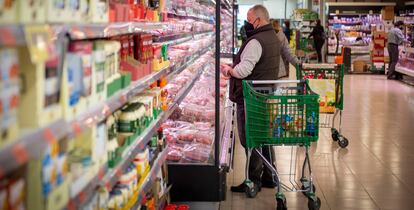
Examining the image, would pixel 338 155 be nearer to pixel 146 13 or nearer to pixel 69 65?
pixel 146 13

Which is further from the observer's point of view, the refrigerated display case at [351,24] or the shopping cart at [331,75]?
the refrigerated display case at [351,24]

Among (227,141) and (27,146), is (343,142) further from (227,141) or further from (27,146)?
(27,146)

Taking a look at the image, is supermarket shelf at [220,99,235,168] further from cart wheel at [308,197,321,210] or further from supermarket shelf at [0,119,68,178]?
supermarket shelf at [0,119,68,178]

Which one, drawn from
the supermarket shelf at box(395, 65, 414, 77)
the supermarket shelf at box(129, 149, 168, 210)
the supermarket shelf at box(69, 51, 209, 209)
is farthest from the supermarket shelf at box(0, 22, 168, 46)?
the supermarket shelf at box(395, 65, 414, 77)

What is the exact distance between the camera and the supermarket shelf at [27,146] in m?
1.42

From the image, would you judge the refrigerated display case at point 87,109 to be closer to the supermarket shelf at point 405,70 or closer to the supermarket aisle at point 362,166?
the supermarket aisle at point 362,166

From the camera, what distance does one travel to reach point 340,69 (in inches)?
297

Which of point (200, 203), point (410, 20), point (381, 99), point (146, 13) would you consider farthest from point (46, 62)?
point (410, 20)

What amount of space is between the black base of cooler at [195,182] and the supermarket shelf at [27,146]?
10.4 feet

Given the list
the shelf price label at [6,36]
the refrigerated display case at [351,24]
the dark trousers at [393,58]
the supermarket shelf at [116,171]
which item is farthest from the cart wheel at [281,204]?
the refrigerated display case at [351,24]

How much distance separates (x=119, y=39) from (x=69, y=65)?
110cm

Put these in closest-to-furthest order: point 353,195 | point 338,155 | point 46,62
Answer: point 46,62
point 353,195
point 338,155

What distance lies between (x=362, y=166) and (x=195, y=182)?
2.57 meters

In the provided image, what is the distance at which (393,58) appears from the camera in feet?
56.6
